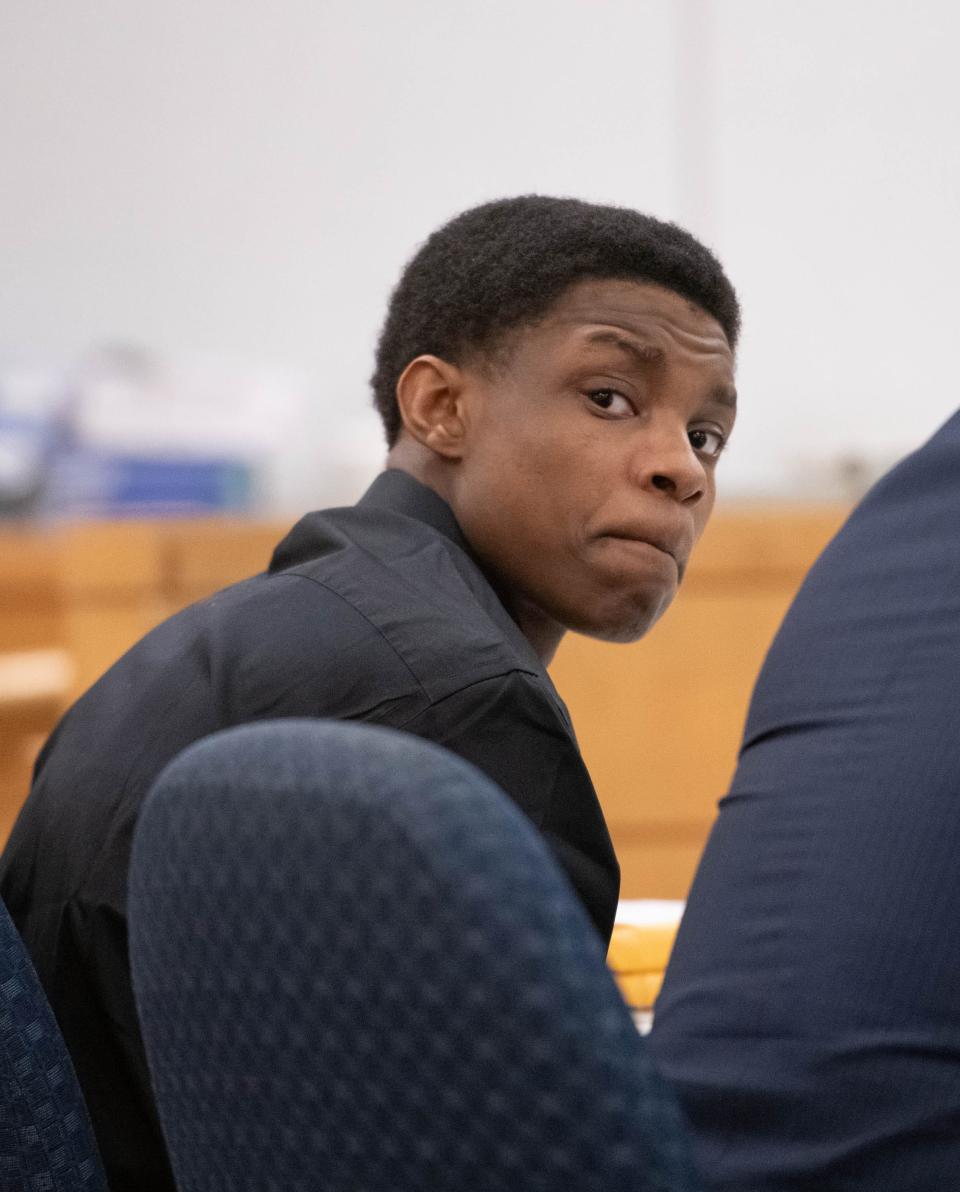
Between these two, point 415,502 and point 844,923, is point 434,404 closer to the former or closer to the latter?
point 415,502

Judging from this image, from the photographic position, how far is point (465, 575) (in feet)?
3.96

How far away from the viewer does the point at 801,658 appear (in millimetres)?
703

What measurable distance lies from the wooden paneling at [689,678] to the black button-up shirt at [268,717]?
2.26 meters

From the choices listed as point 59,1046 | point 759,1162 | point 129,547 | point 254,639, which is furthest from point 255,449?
point 759,1162

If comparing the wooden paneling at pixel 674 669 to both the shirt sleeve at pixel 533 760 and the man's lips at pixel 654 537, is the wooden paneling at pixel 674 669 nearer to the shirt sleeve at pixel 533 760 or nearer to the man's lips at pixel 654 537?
the man's lips at pixel 654 537

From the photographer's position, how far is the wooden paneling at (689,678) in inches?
136

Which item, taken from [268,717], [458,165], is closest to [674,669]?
[458,165]

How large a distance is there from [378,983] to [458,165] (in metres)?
3.61

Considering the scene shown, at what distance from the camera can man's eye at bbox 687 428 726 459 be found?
1.40m

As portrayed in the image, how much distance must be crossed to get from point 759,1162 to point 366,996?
0.57 feet

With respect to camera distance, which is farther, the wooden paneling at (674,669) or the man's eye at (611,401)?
the wooden paneling at (674,669)

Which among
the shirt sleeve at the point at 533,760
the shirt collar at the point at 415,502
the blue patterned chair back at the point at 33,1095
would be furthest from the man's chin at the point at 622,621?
the blue patterned chair back at the point at 33,1095

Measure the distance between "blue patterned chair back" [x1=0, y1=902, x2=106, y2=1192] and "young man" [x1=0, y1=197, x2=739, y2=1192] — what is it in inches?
11.0

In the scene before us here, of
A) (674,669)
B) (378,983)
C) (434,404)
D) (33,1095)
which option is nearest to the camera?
(378,983)
